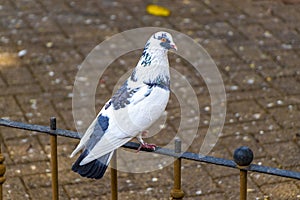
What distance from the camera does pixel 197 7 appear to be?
7.42m

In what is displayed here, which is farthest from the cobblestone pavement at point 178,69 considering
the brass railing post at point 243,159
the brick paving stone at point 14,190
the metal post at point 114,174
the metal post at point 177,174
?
the brass railing post at point 243,159

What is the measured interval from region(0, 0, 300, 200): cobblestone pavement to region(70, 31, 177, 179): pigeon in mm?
1626

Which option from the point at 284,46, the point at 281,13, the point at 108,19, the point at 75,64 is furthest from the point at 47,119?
the point at 281,13

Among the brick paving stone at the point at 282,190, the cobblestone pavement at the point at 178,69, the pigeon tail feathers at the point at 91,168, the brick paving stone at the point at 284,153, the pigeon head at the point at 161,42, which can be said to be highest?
the pigeon head at the point at 161,42

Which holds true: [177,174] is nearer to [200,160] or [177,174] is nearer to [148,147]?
[200,160]

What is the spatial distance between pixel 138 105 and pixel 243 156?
548 mm

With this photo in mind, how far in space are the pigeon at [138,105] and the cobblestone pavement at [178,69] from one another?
1626mm

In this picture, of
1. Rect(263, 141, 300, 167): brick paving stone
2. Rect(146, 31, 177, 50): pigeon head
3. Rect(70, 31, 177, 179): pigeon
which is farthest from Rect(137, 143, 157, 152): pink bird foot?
Rect(263, 141, 300, 167): brick paving stone

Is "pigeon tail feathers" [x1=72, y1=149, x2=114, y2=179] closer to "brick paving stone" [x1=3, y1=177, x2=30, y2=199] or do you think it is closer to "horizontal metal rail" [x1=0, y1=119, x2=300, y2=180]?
"horizontal metal rail" [x1=0, y1=119, x2=300, y2=180]

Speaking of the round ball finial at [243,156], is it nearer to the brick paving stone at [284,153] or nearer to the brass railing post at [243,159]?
the brass railing post at [243,159]

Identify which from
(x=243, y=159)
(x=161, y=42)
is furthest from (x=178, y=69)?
(x=243, y=159)

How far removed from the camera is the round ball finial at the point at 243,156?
267 cm

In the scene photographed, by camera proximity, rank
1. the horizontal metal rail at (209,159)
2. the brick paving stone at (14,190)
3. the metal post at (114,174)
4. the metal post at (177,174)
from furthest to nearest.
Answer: the brick paving stone at (14,190) < the metal post at (114,174) < the metal post at (177,174) < the horizontal metal rail at (209,159)

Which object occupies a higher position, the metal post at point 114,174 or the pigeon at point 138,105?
the pigeon at point 138,105
